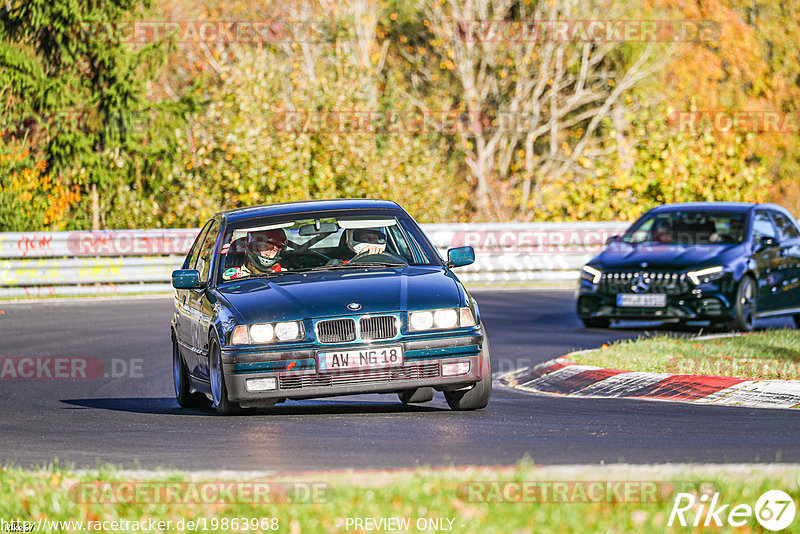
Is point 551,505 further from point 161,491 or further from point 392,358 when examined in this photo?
point 392,358

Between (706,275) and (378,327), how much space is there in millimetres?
8812

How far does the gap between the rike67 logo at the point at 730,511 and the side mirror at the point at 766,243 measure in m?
12.5

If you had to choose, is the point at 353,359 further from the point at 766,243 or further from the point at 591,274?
the point at 766,243

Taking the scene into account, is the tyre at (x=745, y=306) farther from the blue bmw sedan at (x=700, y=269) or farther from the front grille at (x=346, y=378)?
the front grille at (x=346, y=378)

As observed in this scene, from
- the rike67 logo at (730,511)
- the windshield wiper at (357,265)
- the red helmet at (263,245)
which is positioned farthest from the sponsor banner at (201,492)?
the red helmet at (263,245)

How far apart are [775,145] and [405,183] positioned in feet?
80.5

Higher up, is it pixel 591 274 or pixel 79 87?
pixel 79 87

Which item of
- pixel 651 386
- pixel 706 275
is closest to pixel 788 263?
pixel 706 275

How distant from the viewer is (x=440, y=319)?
9492 millimetres

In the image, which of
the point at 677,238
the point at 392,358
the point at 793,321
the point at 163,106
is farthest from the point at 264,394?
the point at 163,106

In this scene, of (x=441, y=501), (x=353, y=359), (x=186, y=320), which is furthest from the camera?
(x=186, y=320)

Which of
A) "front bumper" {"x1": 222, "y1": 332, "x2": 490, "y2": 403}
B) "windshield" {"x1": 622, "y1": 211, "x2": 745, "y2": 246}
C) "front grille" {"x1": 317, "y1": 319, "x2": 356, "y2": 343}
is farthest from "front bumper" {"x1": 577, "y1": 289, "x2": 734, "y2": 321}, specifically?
"front grille" {"x1": 317, "y1": 319, "x2": 356, "y2": 343}

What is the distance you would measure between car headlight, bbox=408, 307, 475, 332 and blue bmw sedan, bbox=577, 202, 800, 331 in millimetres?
8228

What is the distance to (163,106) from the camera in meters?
32.4
